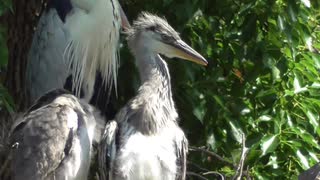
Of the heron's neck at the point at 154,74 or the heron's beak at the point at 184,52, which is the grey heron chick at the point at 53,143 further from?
the heron's beak at the point at 184,52

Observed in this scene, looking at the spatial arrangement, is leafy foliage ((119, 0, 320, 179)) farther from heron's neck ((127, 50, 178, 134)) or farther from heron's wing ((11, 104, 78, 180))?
heron's wing ((11, 104, 78, 180))

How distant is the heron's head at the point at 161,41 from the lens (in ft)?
14.2

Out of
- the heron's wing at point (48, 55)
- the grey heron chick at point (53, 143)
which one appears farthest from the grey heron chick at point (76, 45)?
the grey heron chick at point (53, 143)

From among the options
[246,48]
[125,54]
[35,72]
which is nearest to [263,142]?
[246,48]

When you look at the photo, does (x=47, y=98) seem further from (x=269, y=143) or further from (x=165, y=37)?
(x=269, y=143)

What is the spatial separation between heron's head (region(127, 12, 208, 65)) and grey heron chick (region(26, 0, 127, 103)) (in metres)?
0.29

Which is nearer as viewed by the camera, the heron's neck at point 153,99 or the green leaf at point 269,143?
the heron's neck at point 153,99

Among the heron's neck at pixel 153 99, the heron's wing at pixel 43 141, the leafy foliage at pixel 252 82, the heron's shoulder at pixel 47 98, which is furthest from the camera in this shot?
the leafy foliage at pixel 252 82

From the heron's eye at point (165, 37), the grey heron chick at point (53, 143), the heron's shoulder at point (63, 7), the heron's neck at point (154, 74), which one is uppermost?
the heron's shoulder at point (63, 7)

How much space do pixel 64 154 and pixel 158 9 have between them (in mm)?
1069

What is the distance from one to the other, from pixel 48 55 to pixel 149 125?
29.9 inches

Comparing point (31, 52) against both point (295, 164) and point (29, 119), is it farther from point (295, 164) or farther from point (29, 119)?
point (295, 164)

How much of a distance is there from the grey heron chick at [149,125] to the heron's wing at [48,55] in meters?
0.38

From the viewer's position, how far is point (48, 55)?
4723 millimetres
